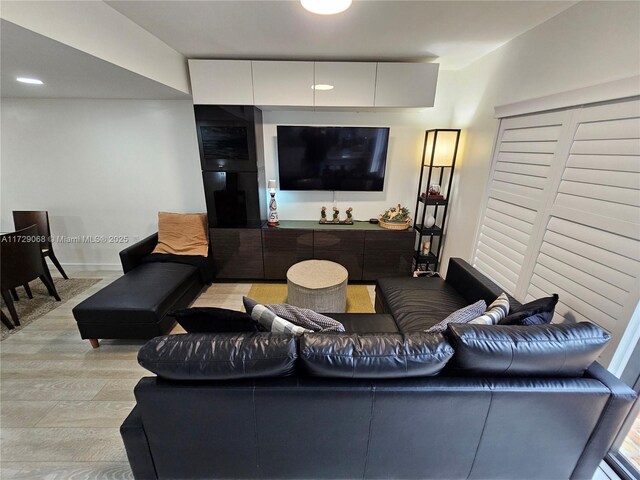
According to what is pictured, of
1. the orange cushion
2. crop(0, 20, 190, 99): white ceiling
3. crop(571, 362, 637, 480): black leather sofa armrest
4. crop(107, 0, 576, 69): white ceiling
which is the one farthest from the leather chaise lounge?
crop(571, 362, 637, 480): black leather sofa armrest

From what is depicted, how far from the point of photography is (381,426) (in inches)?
42.6

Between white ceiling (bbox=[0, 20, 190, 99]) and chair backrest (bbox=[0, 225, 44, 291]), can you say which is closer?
white ceiling (bbox=[0, 20, 190, 99])

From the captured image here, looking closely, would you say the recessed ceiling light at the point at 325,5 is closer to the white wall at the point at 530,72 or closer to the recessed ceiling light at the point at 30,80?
the white wall at the point at 530,72

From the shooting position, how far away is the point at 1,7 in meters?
1.16

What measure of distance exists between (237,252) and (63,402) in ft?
5.97

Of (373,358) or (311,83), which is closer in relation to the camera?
(373,358)

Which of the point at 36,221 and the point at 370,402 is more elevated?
the point at 36,221

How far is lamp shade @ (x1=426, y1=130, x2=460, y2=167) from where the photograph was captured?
2.80 m

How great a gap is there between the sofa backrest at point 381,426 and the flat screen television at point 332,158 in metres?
2.48

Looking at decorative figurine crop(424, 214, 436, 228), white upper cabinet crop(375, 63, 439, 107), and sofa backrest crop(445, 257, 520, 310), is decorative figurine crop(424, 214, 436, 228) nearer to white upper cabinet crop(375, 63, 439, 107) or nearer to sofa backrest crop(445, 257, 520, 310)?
sofa backrest crop(445, 257, 520, 310)

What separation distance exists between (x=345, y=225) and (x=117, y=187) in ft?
9.69

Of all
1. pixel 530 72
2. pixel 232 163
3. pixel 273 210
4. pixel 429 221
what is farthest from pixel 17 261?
pixel 530 72

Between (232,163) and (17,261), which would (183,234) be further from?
(17,261)

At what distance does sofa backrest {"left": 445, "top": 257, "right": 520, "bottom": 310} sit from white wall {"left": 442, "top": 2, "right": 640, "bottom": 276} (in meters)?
0.56
